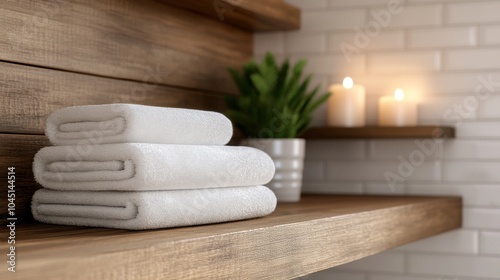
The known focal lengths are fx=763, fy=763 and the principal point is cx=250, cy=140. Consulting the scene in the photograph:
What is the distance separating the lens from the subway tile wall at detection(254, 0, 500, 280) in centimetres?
204

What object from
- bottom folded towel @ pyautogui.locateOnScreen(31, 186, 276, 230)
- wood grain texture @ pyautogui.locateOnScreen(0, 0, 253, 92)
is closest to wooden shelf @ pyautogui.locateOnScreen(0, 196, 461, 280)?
bottom folded towel @ pyautogui.locateOnScreen(31, 186, 276, 230)

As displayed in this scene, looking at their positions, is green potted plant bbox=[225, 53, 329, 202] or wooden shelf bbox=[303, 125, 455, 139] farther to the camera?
wooden shelf bbox=[303, 125, 455, 139]

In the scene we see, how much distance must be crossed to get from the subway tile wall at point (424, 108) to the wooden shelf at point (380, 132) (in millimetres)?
89

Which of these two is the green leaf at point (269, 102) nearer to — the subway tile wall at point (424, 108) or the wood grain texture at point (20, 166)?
the subway tile wall at point (424, 108)

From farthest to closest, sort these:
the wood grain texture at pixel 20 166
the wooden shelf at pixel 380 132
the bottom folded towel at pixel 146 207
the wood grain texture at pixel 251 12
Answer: the wooden shelf at pixel 380 132
the wood grain texture at pixel 251 12
the wood grain texture at pixel 20 166
the bottom folded towel at pixel 146 207

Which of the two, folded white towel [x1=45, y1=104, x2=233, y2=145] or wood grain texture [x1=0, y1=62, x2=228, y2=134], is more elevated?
wood grain texture [x1=0, y1=62, x2=228, y2=134]

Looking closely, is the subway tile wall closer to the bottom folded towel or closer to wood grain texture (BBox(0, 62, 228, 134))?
wood grain texture (BBox(0, 62, 228, 134))

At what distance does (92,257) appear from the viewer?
0.78 metres

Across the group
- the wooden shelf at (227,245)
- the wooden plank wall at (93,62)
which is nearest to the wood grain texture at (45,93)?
the wooden plank wall at (93,62)

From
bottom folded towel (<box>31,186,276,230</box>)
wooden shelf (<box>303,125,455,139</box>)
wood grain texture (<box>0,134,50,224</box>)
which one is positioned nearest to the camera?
bottom folded towel (<box>31,186,276,230</box>)

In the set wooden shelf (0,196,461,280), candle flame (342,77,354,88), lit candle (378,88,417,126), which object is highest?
candle flame (342,77,354,88)

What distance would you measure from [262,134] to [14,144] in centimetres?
71

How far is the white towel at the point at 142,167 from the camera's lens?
1095mm

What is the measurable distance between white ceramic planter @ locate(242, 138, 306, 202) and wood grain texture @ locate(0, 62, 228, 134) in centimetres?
30
